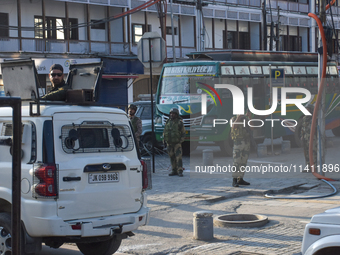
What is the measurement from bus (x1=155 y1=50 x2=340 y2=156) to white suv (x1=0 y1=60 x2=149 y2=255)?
11.7 meters

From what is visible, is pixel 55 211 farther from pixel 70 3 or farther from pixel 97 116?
pixel 70 3

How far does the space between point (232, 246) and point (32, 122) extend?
301 cm

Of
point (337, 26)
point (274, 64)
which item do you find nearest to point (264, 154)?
point (274, 64)

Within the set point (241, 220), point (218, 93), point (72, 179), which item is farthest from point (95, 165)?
point (218, 93)

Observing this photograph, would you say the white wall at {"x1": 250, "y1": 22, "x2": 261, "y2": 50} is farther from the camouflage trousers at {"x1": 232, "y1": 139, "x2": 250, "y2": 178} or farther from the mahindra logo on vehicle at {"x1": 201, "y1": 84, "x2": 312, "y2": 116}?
the camouflage trousers at {"x1": 232, "y1": 139, "x2": 250, "y2": 178}

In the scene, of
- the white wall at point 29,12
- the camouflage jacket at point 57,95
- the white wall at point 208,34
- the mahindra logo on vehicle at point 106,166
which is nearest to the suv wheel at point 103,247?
the mahindra logo on vehicle at point 106,166

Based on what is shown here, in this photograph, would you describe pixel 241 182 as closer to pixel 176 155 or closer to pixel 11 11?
pixel 176 155

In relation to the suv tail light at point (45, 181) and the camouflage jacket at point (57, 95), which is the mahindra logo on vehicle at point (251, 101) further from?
the suv tail light at point (45, 181)

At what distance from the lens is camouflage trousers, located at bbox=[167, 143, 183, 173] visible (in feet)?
45.2

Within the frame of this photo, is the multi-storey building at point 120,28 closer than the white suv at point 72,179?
No

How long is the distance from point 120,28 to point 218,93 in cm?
1851

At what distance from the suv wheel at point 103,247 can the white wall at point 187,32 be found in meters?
33.5

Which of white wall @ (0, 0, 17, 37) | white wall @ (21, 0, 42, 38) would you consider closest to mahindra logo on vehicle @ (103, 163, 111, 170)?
white wall @ (0, 0, 17, 37)

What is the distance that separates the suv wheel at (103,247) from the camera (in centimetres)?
648
